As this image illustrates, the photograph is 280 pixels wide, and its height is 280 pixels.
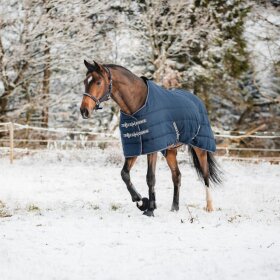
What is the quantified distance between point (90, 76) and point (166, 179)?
5.98 meters

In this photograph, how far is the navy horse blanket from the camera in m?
6.29

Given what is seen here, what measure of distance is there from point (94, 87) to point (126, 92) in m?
0.48

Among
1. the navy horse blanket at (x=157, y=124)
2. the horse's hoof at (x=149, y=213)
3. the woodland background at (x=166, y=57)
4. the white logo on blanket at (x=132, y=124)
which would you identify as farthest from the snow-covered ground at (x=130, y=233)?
the woodland background at (x=166, y=57)

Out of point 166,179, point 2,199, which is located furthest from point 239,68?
point 2,199

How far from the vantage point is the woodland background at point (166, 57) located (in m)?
18.8

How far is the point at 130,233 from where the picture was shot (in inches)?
206

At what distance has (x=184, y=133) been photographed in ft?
23.0

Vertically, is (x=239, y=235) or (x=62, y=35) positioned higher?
(x=62, y=35)

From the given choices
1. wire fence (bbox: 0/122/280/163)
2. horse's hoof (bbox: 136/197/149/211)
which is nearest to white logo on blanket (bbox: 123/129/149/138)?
horse's hoof (bbox: 136/197/149/211)

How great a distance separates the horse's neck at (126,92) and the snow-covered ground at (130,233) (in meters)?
1.39

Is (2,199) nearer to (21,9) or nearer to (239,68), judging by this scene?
(21,9)

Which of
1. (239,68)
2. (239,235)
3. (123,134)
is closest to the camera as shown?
(239,235)

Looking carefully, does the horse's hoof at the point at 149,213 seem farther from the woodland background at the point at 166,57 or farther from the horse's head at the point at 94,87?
the woodland background at the point at 166,57

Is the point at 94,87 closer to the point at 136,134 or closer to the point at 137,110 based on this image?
the point at 137,110
